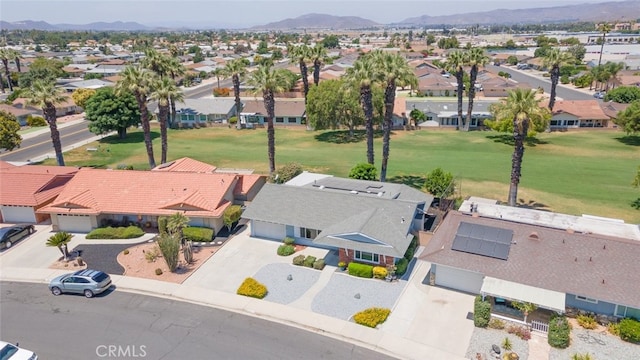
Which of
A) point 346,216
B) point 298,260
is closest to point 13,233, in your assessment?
point 298,260

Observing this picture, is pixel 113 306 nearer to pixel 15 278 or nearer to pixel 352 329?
pixel 15 278

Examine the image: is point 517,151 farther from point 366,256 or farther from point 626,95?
point 626,95

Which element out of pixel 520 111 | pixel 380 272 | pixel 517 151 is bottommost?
pixel 380 272

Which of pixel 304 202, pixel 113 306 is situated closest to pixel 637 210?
pixel 304 202

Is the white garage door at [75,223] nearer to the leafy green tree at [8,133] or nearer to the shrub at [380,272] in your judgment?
the leafy green tree at [8,133]

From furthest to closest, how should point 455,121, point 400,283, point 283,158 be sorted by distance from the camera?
point 455,121 < point 283,158 < point 400,283

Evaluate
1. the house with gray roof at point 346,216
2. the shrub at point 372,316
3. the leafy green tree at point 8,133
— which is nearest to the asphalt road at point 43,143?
the leafy green tree at point 8,133
